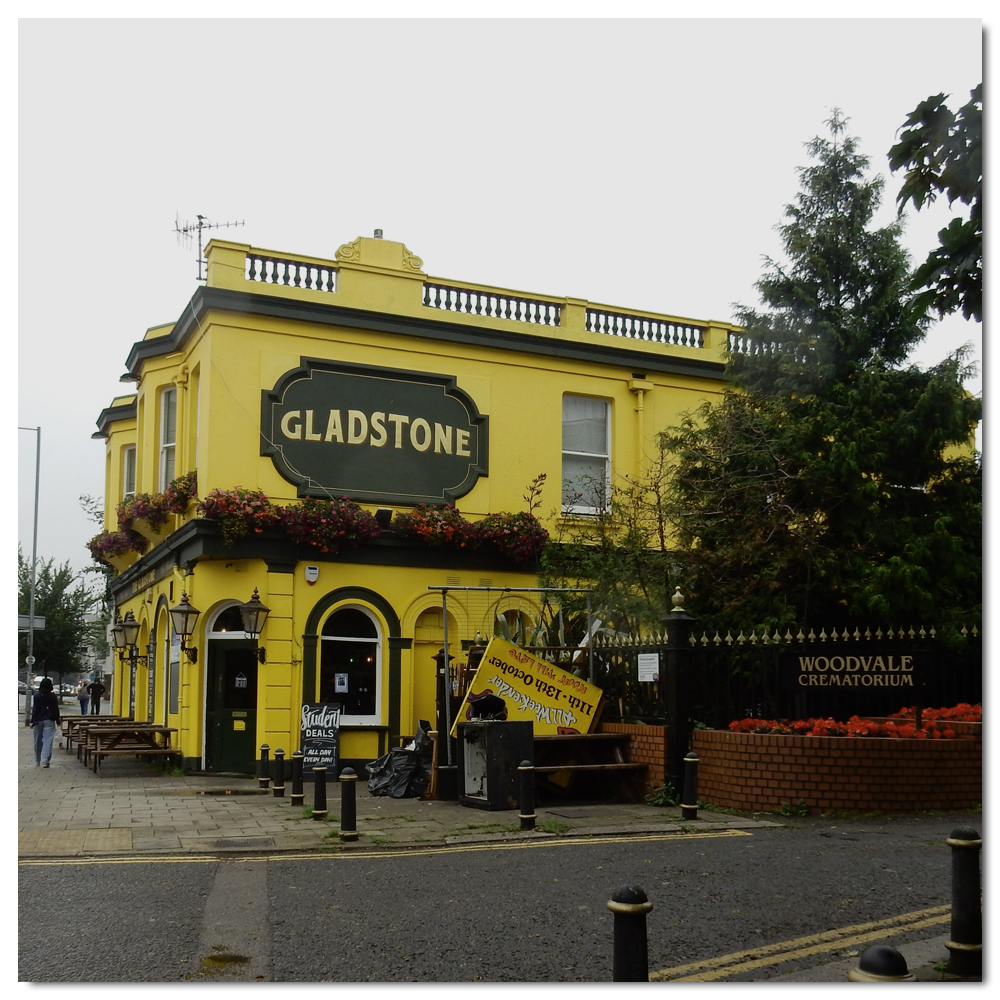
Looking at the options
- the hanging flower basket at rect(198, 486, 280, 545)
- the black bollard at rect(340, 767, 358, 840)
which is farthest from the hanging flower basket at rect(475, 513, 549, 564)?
the black bollard at rect(340, 767, 358, 840)

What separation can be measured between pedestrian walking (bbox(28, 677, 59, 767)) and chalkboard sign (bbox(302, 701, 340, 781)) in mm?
4990

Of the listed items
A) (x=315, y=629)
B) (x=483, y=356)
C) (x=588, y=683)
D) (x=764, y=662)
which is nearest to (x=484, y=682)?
(x=588, y=683)

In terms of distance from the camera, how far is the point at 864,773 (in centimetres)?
1170

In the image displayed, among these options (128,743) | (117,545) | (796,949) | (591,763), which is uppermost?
(117,545)

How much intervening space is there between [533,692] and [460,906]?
20.5 ft

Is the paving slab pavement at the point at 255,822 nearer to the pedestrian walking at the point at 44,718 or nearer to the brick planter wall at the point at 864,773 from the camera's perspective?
the brick planter wall at the point at 864,773

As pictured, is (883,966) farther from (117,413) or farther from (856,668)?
(117,413)

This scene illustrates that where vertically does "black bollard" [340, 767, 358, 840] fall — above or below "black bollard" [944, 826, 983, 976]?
below

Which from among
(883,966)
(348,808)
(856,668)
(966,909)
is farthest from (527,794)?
(883,966)

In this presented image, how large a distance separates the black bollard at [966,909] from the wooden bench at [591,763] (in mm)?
7344

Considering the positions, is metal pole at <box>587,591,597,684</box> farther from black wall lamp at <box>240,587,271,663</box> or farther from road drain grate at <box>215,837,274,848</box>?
black wall lamp at <box>240,587,271,663</box>

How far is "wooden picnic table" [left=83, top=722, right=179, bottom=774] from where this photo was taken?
1788 centimetres

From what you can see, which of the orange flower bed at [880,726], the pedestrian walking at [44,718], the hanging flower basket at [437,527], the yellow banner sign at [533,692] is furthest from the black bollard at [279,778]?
the pedestrian walking at [44,718]

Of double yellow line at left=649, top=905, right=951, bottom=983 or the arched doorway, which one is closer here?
double yellow line at left=649, top=905, right=951, bottom=983
